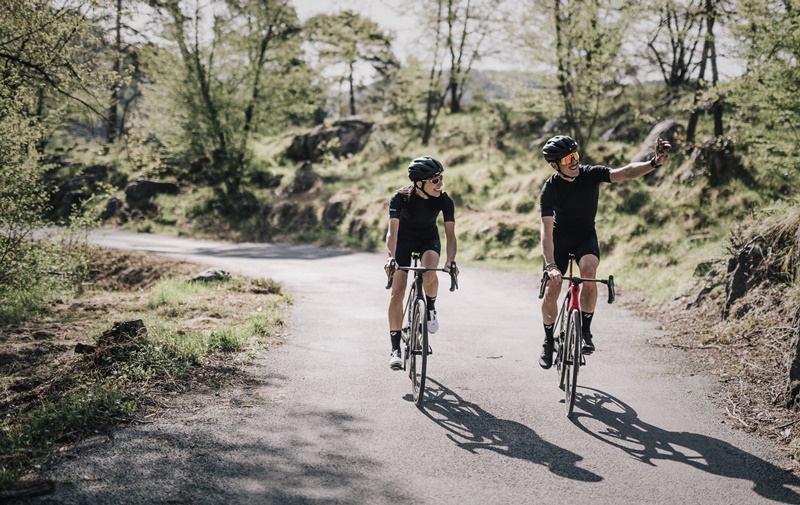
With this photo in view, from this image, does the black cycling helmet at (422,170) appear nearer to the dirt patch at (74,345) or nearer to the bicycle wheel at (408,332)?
the bicycle wheel at (408,332)

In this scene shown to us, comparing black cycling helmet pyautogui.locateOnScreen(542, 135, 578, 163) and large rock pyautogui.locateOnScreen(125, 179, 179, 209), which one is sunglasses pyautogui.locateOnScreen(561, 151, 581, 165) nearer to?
black cycling helmet pyautogui.locateOnScreen(542, 135, 578, 163)

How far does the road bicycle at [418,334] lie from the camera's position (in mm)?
5340

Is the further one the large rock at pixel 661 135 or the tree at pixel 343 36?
the tree at pixel 343 36

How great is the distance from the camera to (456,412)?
5297 millimetres

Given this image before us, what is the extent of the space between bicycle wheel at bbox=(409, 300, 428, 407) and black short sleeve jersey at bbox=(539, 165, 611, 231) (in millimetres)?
1494

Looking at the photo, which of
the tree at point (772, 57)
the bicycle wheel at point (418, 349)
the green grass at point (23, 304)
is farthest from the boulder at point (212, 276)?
the tree at point (772, 57)

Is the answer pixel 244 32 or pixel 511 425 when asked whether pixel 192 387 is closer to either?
pixel 511 425

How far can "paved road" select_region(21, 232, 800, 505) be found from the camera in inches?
148

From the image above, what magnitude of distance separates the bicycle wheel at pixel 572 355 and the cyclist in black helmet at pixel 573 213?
0.14 meters

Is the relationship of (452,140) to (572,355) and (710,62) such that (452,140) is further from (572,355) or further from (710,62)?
(572,355)

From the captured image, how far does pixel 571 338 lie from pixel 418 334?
4.55 ft

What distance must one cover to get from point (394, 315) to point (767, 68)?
31.1 ft

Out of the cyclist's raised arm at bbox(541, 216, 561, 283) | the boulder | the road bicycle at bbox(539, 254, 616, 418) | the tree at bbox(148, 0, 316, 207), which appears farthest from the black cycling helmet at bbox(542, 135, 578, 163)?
the tree at bbox(148, 0, 316, 207)

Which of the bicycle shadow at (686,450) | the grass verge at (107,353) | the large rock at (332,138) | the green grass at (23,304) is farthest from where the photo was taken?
the large rock at (332,138)
